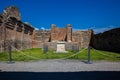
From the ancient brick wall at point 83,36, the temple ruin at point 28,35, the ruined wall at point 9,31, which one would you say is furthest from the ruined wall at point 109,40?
A: the ruined wall at point 9,31

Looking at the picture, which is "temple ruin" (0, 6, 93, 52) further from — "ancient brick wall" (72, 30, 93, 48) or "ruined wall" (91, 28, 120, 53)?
"ruined wall" (91, 28, 120, 53)

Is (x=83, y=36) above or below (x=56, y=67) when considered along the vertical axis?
above

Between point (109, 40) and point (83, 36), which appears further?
point (83, 36)

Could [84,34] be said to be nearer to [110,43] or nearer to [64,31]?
[64,31]

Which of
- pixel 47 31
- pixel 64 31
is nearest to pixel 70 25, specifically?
pixel 64 31

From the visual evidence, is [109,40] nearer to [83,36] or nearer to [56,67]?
[83,36]

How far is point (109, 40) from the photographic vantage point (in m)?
23.1

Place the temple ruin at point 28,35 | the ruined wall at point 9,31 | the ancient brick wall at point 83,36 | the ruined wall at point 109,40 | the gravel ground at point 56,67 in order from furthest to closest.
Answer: the ancient brick wall at point 83,36
the ruined wall at point 109,40
the temple ruin at point 28,35
the ruined wall at point 9,31
the gravel ground at point 56,67

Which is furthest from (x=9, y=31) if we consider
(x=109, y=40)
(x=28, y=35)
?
(x=109, y=40)

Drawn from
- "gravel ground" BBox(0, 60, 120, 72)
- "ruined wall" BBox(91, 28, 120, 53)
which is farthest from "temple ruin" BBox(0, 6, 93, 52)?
"gravel ground" BBox(0, 60, 120, 72)

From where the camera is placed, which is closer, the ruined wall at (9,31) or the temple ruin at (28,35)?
the ruined wall at (9,31)

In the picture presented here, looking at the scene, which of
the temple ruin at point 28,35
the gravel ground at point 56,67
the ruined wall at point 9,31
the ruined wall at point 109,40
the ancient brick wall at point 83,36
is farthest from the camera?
the ancient brick wall at point 83,36

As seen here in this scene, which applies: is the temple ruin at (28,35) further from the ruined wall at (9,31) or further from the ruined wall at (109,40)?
the ruined wall at (109,40)

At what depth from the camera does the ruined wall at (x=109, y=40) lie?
20.8m
